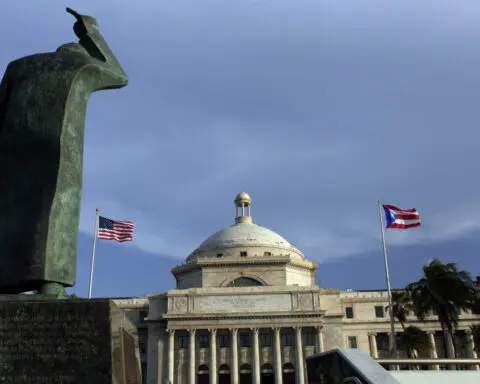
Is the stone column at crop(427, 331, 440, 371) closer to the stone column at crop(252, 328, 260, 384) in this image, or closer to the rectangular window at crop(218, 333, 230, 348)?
the stone column at crop(252, 328, 260, 384)

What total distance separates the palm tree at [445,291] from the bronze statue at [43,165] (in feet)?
125

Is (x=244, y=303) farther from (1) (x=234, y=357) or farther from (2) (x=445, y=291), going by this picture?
(2) (x=445, y=291)

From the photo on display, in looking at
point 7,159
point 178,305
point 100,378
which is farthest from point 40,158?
point 178,305

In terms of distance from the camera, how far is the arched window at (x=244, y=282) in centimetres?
6425

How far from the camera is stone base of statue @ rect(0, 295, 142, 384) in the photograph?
6676mm

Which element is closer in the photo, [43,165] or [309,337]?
[43,165]

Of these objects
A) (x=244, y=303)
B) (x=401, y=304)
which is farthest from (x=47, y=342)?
(x=244, y=303)

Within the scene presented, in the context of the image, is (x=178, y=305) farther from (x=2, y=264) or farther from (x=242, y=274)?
(x=2, y=264)

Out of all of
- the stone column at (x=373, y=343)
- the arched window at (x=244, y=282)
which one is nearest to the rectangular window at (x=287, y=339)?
the arched window at (x=244, y=282)

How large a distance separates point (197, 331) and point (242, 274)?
9.71 metres

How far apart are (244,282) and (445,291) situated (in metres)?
29.1

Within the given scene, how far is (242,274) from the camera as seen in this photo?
2562 inches

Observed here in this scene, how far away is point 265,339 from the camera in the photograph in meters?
60.0

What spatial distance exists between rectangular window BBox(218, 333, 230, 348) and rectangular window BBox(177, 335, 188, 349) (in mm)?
3972
